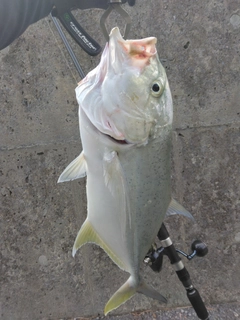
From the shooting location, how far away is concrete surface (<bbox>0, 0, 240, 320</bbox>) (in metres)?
2.54

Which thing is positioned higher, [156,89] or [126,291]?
[156,89]

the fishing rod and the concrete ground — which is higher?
the fishing rod

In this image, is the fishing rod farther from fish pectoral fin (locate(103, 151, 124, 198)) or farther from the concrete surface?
fish pectoral fin (locate(103, 151, 124, 198))

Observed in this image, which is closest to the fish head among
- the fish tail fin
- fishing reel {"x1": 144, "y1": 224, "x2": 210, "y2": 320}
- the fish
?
the fish

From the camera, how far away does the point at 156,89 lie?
1418 mm

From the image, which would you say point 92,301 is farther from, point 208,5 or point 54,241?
point 208,5

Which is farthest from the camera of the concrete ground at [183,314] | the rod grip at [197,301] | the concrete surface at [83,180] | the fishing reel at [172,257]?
the concrete ground at [183,314]

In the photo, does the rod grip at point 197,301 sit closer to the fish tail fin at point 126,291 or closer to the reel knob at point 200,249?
the reel knob at point 200,249

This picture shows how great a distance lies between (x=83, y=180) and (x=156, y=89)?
4.76 feet

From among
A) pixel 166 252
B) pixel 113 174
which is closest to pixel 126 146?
pixel 113 174

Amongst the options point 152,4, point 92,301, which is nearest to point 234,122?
point 152,4

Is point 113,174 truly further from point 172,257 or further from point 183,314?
point 183,314

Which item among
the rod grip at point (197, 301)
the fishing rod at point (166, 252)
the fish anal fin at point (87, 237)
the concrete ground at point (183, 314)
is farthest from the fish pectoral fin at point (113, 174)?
the concrete ground at point (183, 314)

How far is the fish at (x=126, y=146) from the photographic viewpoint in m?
1.37
